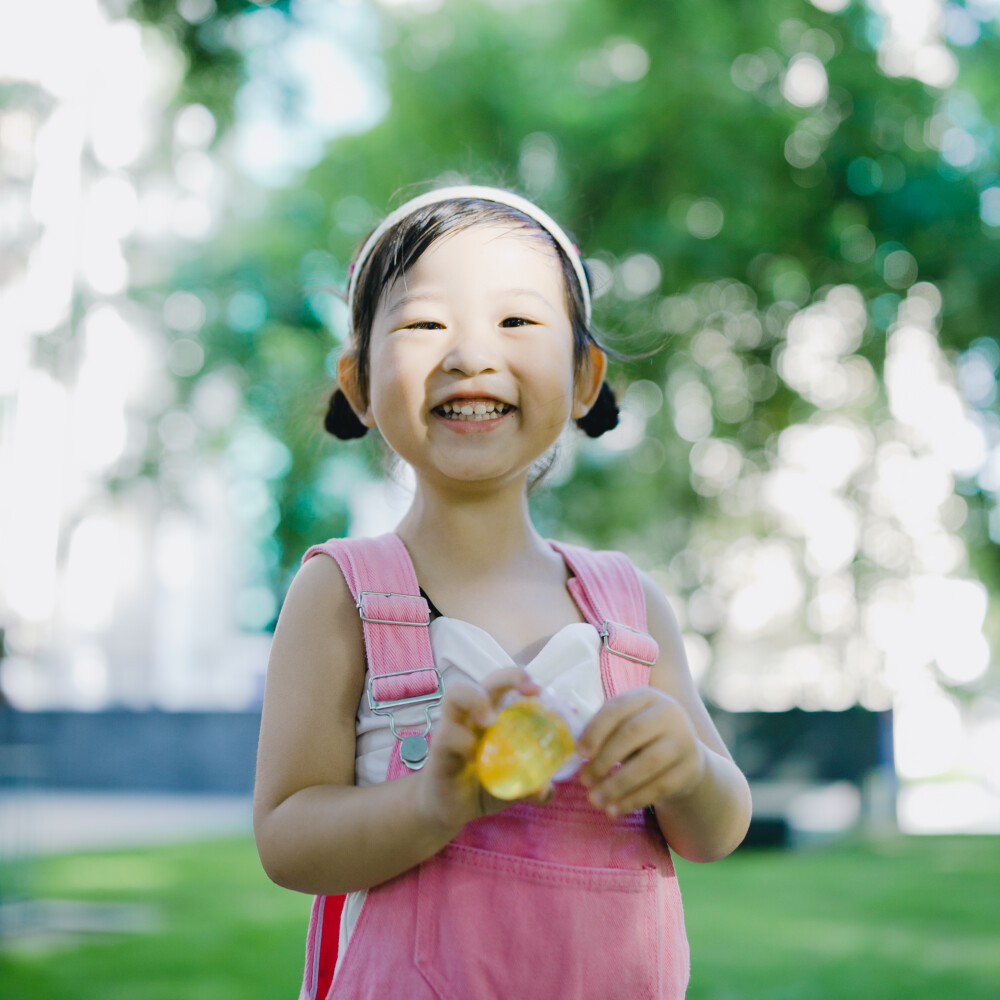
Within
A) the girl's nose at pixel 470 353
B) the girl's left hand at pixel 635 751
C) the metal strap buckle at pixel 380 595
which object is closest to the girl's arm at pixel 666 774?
the girl's left hand at pixel 635 751

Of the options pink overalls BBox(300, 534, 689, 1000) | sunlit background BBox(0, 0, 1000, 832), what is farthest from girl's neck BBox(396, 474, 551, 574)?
sunlit background BBox(0, 0, 1000, 832)

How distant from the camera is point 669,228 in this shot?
22.2 ft

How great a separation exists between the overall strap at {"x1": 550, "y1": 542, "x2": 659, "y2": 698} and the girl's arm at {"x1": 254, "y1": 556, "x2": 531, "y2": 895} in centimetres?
24

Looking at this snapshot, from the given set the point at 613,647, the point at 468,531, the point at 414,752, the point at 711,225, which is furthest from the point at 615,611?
the point at 711,225

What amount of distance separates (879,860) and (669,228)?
4156 millimetres

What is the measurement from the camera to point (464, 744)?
79 centimetres

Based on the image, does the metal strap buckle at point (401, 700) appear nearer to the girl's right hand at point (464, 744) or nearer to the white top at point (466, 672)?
the white top at point (466, 672)

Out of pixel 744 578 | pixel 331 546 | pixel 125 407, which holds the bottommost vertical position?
pixel 331 546

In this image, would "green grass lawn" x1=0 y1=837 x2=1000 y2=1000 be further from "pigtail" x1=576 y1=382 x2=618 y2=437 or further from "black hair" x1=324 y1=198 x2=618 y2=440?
"black hair" x1=324 y1=198 x2=618 y2=440

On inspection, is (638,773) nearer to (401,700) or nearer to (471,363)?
(401,700)

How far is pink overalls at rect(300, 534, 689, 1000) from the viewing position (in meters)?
0.91

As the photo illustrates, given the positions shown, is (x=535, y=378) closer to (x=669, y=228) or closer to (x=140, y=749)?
(x=669, y=228)

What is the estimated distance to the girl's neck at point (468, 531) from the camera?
113cm

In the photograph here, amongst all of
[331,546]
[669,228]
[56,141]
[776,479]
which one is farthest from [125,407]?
[331,546]
